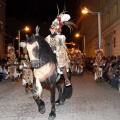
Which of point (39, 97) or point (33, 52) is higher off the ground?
point (33, 52)

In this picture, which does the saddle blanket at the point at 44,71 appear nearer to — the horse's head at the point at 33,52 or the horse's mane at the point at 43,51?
the horse's mane at the point at 43,51

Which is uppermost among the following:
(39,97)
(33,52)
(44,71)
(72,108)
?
(33,52)

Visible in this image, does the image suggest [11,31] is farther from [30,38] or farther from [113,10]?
[30,38]

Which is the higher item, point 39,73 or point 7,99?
point 39,73

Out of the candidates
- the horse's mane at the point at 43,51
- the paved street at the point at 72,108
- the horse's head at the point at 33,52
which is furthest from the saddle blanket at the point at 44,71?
the paved street at the point at 72,108

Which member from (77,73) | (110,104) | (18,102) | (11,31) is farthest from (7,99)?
(11,31)

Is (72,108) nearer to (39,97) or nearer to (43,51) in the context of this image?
(39,97)

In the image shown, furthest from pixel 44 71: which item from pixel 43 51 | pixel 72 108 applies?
pixel 72 108

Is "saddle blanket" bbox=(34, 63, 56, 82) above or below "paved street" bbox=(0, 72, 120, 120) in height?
above

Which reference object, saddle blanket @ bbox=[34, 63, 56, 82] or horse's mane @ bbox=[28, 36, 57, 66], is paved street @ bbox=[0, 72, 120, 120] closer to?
saddle blanket @ bbox=[34, 63, 56, 82]

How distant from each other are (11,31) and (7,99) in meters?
55.7

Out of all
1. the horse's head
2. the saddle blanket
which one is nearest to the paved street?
the saddle blanket

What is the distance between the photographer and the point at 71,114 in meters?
8.32

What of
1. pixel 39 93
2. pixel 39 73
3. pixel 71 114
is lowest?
pixel 71 114
